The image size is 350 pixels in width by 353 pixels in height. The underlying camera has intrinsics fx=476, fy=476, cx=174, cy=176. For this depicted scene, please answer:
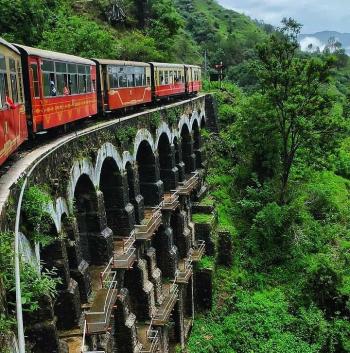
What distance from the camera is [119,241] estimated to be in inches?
575

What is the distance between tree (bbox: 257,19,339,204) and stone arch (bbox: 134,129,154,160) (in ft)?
27.8

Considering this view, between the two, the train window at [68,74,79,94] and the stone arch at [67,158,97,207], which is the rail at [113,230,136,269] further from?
the train window at [68,74,79,94]

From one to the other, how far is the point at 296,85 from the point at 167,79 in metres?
6.90

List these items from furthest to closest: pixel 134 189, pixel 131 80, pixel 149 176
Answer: pixel 131 80 → pixel 149 176 → pixel 134 189

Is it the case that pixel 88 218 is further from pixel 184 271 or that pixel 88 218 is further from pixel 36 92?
pixel 184 271

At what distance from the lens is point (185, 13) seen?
8350 centimetres

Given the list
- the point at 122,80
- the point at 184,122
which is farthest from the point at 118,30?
the point at 122,80

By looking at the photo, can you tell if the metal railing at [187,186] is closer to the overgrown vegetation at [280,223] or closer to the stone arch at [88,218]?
the overgrown vegetation at [280,223]

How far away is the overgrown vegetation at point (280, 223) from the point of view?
19.2 meters

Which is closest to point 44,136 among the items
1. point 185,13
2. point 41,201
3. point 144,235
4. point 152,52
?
point 144,235

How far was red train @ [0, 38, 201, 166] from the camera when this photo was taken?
9.50 meters

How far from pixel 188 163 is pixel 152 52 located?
14.2 meters

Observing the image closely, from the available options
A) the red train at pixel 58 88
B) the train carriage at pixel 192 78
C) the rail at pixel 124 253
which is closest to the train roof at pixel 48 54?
the red train at pixel 58 88

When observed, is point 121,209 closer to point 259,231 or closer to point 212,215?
point 212,215
